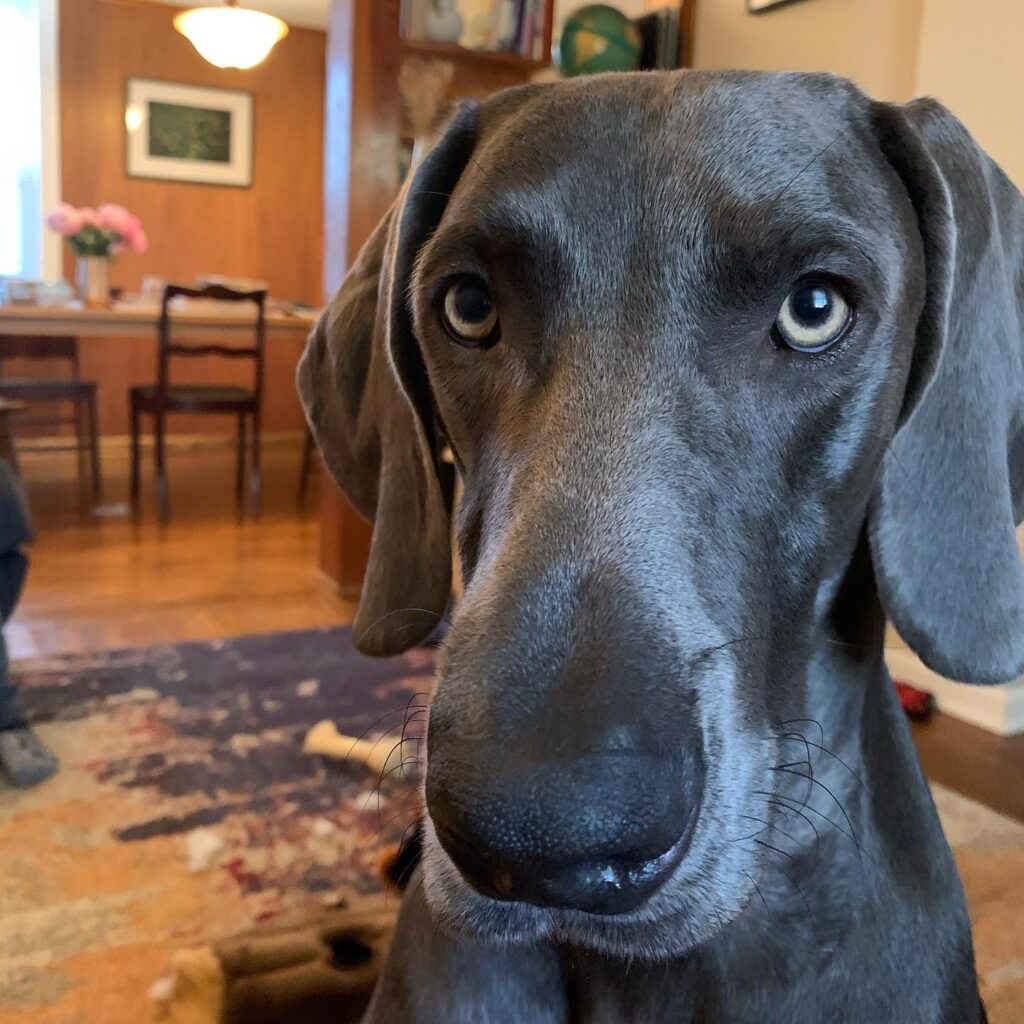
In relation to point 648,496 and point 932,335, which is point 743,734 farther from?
point 932,335

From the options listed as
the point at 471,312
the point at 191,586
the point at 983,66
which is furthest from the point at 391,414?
the point at 191,586

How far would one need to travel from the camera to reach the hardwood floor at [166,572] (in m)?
3.62

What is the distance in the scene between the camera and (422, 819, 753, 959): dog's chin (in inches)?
29.8

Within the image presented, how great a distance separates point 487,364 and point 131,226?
560 centimetres

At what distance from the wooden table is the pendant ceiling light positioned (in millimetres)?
1400

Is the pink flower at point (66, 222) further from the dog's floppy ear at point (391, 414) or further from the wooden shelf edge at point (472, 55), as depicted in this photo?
the dog's floppy ear at point (391, 414)

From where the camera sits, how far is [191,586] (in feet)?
13.7

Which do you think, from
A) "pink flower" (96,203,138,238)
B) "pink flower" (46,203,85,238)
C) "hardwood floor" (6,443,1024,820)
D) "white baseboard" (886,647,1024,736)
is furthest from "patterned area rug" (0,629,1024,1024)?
"pink flower" (96,203,138,238)

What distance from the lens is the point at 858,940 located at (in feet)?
3.40

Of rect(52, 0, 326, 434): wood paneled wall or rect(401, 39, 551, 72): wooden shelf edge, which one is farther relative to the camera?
rect(52, 0, 326, 434): wood paneled wall

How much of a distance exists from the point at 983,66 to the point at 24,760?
292 centimetres

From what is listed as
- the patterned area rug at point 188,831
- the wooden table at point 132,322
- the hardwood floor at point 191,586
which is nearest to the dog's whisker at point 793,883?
the patterned area rug at point 188,831

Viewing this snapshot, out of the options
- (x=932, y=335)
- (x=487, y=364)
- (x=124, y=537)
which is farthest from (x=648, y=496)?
(x=124, y=537)

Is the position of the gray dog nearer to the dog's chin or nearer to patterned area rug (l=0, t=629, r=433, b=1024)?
the dog's chin
